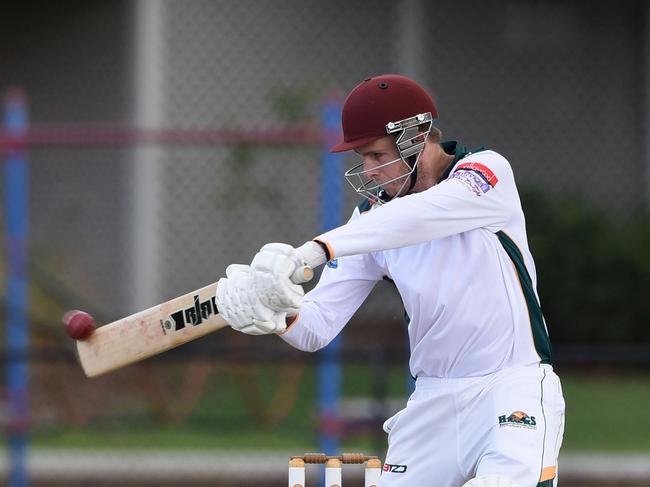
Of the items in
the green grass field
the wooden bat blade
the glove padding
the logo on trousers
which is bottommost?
the green grass field

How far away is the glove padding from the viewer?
3.93 metres

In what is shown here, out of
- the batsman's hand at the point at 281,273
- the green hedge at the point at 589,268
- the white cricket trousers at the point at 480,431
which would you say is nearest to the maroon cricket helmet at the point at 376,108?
the batsman's hand at the point at 281,273

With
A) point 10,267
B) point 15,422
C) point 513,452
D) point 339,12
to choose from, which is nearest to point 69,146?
point 10,267

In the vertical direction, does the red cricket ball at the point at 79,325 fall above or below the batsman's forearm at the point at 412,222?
below

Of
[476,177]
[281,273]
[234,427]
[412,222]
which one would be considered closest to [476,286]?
[476,177]

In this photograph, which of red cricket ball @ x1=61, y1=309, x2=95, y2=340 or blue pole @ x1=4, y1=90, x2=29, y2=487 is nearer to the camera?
red cricket ball @ x1=61, y1=309, x2=95, y2=340

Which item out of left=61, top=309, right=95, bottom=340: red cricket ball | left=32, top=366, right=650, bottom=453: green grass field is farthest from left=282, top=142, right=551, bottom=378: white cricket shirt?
left=32, top=366, right=650, bottom=453: green grass field

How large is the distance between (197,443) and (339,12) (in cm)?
330

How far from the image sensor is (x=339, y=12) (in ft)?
31.9

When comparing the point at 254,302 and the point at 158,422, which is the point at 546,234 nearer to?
the point at 158,422

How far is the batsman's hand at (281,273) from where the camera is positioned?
3.93 meters

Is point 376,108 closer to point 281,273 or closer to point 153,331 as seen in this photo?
point 281,273

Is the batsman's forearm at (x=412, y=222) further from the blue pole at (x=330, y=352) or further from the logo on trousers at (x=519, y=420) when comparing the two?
the blue pole at (x=330, y=352)

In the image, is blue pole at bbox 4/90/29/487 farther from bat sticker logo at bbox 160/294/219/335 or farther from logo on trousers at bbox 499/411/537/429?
logo on trousers at bbox 499/411/537/429
